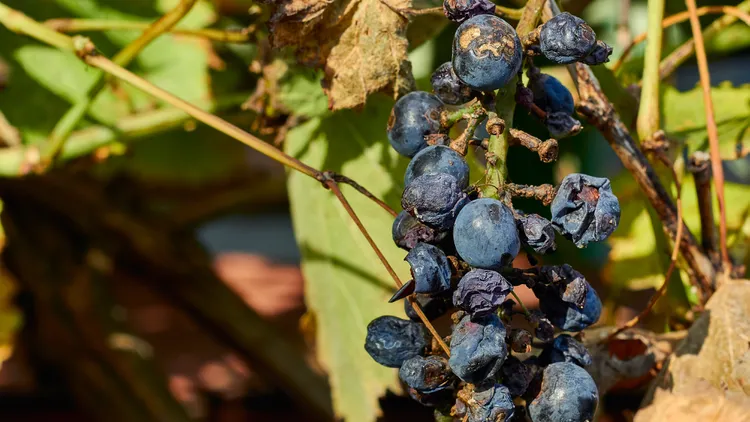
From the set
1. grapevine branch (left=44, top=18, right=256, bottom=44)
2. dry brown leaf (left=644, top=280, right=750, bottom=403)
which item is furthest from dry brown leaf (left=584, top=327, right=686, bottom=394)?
grapevine branch (left=44, top=18, right=256, bottom=44)

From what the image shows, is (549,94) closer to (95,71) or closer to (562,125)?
(562,125)

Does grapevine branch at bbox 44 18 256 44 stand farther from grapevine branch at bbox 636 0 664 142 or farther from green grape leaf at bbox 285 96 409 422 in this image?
grapevine branch at bbox 636 0 664 142

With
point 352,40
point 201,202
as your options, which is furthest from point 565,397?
point 201,202

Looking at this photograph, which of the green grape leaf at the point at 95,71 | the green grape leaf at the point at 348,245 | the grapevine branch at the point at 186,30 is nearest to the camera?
the green grape leaf at the point at 348,245

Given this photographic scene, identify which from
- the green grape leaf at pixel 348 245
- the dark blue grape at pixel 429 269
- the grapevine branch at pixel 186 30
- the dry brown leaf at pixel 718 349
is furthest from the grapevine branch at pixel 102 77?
the dry brown leaf at pixel 718 349

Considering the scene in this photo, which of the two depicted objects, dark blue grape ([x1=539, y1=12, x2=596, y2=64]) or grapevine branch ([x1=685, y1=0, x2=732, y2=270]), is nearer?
dark blue grape ([x1=539, y1=12, x2=596, y2=64])

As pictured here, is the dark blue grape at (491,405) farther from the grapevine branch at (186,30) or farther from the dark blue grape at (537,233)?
the grapevine branch at (186,30)

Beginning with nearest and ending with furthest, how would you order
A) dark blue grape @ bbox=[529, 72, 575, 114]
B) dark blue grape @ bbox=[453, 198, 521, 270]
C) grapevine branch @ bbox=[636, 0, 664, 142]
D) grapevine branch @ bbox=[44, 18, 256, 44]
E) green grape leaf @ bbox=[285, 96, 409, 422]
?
dark blue grape @ bbox=[453, 198, 521, 270]
dark blue grape @ bbox=[529, 72, 575, 114]
grapevine branch @ bbox=[636, 0, 664, 142]
green grape leaf @ bbox=[285, 96, 409, 422]
grapevine branch @ bbox=[44, 18, 256, 44]
